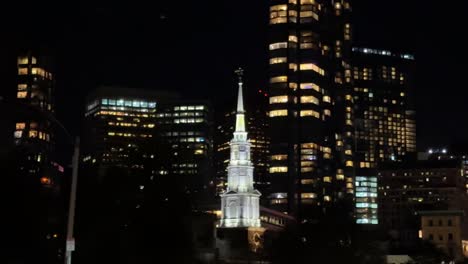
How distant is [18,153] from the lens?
277ft

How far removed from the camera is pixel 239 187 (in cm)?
16800

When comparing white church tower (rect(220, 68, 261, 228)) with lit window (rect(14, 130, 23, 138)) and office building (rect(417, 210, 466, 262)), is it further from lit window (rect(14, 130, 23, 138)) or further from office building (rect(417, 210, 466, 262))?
lit window (rect(14, 130, 23, 138))

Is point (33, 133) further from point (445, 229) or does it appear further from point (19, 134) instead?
point (445, 229)

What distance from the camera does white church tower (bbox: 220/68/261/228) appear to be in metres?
167

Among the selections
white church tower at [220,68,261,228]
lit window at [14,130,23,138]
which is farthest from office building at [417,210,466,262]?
lit window at [14,130,23,138]

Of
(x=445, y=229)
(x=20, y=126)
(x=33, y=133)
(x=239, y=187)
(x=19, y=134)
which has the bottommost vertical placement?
(x=445, y=229)

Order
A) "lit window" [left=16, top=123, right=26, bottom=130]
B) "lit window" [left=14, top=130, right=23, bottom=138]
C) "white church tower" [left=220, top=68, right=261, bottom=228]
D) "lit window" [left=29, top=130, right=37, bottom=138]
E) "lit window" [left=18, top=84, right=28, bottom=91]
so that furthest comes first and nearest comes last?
1. "lit window" [left=18, top=84, right=28, bottom=91]
2. "lit window" [left=29, top=130, right=37, bottom=138]
3. "lit window" [left=16, top=123, right=26, bottom=130]
4. "lit window" [left=14, top=130, right=23, bottom=138]
5. "white church tower" [left=220, top=68, right=261, bottom=228]

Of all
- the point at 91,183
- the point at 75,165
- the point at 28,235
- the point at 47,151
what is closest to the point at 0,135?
the point at 47,151

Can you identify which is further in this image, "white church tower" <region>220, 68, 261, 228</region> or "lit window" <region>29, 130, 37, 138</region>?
"lit window" <region>29, 130, 37, 138</region>

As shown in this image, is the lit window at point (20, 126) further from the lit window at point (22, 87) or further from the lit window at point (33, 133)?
the lit window at point (22, 87)

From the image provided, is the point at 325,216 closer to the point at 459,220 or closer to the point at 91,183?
the point at 91,183

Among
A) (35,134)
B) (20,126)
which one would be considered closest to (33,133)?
(35,134)

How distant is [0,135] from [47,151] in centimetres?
4674

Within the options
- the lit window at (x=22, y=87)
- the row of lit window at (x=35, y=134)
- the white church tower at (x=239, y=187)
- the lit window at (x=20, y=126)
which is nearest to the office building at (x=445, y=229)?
the white church tower at (x=239, y=187)
